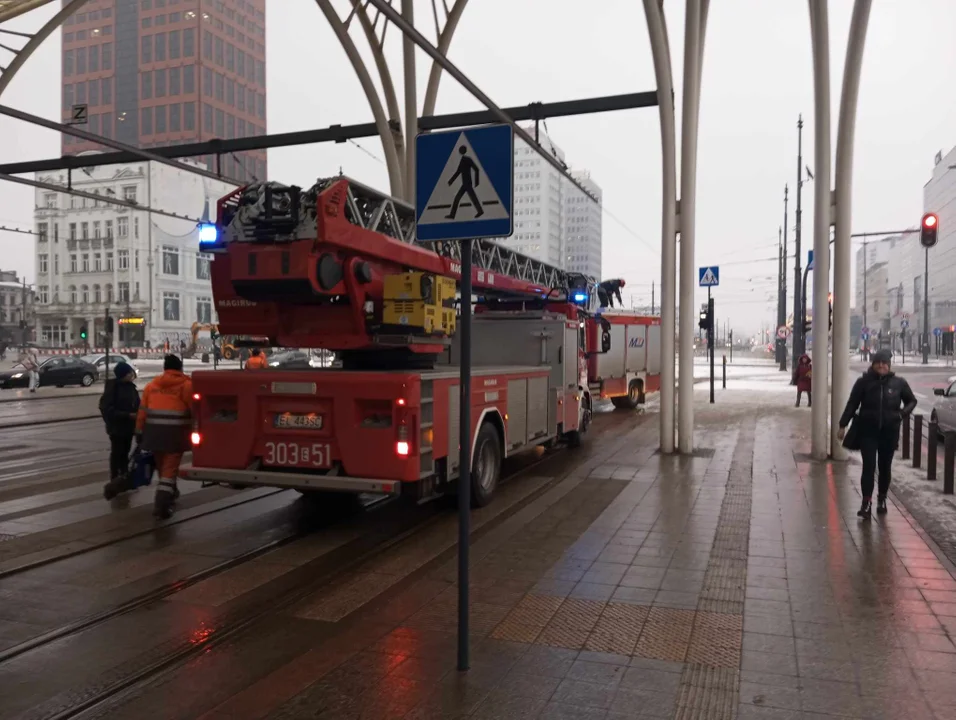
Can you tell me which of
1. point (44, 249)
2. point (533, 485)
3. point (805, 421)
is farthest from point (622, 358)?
point (44, 249)

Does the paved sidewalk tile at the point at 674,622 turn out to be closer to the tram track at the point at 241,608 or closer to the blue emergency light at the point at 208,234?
the tram track at the point at 241,608

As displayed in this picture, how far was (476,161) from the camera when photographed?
4.20 meters

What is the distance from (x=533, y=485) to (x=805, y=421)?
10150mm

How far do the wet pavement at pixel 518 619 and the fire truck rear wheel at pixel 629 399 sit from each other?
44.1 feet

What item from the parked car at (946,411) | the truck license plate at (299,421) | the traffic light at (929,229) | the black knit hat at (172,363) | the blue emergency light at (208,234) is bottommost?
the parked car at (946,411)

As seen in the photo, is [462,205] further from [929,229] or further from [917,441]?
[929,229]

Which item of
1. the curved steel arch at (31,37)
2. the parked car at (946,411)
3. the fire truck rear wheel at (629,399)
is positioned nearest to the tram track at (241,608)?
the parked car at (946,411)

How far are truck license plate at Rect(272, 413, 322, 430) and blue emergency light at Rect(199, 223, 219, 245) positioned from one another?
189 centimetres

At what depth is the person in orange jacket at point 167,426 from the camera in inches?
314

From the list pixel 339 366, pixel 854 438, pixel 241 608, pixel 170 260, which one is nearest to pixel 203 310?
pixel 170 260

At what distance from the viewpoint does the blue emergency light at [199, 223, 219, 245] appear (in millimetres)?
7684

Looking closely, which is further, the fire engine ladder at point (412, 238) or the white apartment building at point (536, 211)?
the white apartment building at point (536, 211)

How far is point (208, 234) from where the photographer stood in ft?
25.4

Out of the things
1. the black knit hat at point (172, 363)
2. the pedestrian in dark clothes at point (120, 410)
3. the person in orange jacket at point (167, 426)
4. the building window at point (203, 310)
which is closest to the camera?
the person in orange jacket at point (167, 426)
